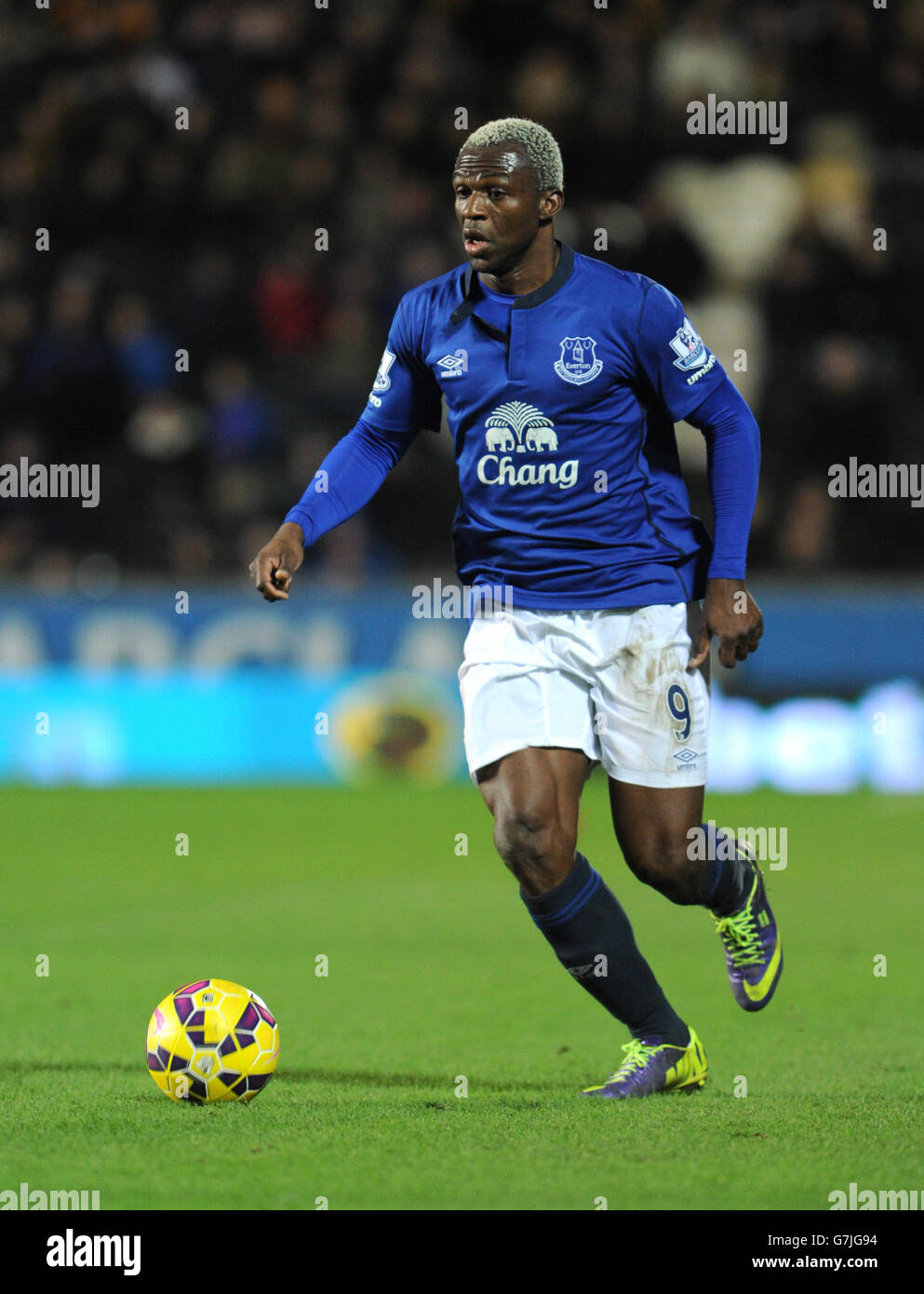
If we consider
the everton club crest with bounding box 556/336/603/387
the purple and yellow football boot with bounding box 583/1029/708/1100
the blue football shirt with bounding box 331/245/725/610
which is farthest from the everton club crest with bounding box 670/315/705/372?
the purple and yellow football boot with bounding box 583/1029/708/1100

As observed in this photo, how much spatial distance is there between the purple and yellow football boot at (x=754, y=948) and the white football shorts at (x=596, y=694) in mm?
516

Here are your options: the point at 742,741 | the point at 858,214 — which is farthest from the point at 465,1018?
the point at 858,214

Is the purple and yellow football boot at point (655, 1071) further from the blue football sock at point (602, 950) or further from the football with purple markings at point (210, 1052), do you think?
the football with purple markings at point (210, 1052)

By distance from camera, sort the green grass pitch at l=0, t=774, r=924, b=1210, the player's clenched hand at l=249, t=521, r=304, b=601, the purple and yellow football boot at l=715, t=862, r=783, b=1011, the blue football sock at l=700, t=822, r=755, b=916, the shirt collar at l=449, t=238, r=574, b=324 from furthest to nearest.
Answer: the purple and yellow football boot at l=715, t=862, r=783, b=1011 → the blue football sock at l=700, t=822, r=755, b=916 → the shirt collar at l=449, t=238, r=574, b=324 → the player's clenched hand at l=249, t=521, r=304, b=601 → the green grass pitch at l=0, t=774, r=924, b=1210

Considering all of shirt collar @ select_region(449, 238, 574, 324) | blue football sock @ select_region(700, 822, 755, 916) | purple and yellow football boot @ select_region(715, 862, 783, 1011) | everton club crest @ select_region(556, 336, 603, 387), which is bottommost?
purple and yellow football boot @ select_region(715, 862, 783, 1011)

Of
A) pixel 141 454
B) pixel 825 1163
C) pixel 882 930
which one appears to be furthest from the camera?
pixel 141 454

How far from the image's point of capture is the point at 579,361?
4.68 m

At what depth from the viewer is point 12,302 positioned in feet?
47.1

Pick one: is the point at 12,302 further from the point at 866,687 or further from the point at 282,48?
the point at 866,687

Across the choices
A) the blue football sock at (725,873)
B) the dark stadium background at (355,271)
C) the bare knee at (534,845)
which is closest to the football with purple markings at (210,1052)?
the bare knee at (534,845)

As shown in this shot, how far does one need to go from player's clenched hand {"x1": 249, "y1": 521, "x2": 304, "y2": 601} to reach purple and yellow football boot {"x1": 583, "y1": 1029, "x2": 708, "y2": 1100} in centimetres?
143

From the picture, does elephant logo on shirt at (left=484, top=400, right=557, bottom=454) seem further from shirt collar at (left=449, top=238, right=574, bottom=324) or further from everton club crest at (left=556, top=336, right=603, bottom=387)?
shirt collar at (left=449, top=238, right=574, bottom=324)

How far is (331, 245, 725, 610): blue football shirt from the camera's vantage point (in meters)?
4.70

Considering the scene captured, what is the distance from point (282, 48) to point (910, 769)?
26.2ft
